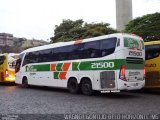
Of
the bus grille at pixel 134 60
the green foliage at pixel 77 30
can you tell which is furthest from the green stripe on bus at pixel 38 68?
the green foliage at pixel 77 30

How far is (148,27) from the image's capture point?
3950 cm

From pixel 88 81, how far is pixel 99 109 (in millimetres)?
5260

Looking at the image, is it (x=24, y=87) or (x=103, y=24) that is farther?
(x=103, y=24)

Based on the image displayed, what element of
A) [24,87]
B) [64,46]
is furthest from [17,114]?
[24,87]

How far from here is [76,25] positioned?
49.1 m

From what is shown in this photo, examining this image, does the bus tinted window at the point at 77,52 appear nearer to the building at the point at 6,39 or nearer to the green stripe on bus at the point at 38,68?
the green stripe on bus at the point at 38,68

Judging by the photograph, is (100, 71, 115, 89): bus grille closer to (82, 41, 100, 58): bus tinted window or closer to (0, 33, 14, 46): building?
(82, 41, 100, 58): bus tinted window

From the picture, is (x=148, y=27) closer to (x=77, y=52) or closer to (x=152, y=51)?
(x=152, y=51)

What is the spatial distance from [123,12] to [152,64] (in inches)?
2136

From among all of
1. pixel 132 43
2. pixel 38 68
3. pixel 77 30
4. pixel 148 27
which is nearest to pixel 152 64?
pixel 132 43

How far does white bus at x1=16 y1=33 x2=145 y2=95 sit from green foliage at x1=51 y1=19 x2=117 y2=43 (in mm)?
20688

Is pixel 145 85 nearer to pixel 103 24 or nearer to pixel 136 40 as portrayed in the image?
pixel 136 40

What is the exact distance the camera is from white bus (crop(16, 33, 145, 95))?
15539 mm

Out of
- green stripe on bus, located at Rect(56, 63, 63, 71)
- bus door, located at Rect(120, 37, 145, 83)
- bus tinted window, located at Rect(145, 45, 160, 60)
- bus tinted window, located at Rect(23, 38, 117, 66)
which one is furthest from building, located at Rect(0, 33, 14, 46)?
bus door, located at Rect(120, 37, 145, 83)
